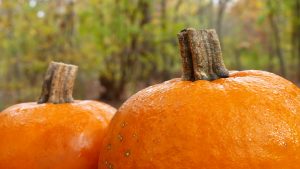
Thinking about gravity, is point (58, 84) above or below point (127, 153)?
above

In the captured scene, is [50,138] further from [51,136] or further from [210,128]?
[210,128]

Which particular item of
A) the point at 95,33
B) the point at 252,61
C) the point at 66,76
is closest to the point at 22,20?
the point at 95,33

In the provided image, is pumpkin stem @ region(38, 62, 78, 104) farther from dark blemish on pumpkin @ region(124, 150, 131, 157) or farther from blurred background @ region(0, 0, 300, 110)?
blurred background @ region(0, 0, 300, 110)

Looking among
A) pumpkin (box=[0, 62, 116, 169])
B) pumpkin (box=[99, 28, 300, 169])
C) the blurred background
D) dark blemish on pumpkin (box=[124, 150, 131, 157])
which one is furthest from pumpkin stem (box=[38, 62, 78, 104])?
the blurred background

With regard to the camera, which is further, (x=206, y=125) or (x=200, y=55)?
(x=200, y=55)

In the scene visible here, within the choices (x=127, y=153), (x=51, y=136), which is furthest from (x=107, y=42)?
(x=127, y=153)

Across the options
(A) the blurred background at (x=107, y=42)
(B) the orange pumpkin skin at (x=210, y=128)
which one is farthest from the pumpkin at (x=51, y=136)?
(A) the blurred background at (x=107, y=42)
